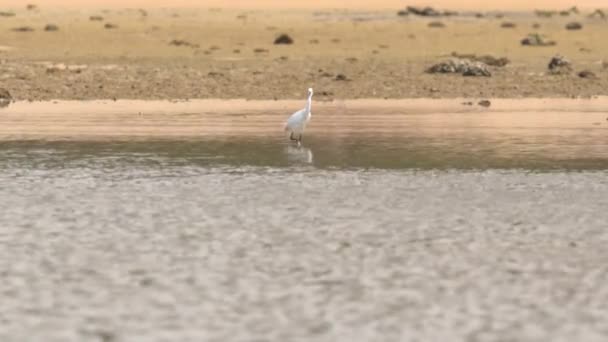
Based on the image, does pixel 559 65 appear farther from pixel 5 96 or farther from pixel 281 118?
pixel 5 96

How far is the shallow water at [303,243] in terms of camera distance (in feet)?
36.0

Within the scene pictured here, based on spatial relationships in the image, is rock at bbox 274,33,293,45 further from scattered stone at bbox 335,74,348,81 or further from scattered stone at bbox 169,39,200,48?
scattered stone at bbox 335,74,348,81

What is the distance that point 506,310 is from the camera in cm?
1130

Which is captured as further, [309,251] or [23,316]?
[309,251]

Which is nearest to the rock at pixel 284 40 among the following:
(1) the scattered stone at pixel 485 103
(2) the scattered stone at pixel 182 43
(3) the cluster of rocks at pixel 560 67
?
(2) the scattered stone at pixel 182 43

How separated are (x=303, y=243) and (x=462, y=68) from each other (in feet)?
86.3

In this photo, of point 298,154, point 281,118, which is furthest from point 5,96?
point 298,154

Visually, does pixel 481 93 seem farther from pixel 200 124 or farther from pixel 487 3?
pixel 487 3

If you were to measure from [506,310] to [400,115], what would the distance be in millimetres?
18996

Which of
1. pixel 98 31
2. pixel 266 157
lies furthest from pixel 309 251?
pixel 98 31

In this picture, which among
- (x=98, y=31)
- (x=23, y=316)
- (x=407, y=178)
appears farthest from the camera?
(x=98, y=31)

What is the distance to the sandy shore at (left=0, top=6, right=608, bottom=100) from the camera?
120ft

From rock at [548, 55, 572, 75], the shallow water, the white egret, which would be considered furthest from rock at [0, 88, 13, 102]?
rock at [548, 55, 572, 75]

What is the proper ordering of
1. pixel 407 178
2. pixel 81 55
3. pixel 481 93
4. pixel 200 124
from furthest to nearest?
pixel 81 55 < pixel 481 93 < pixel 200 124 < pixel 407 178
